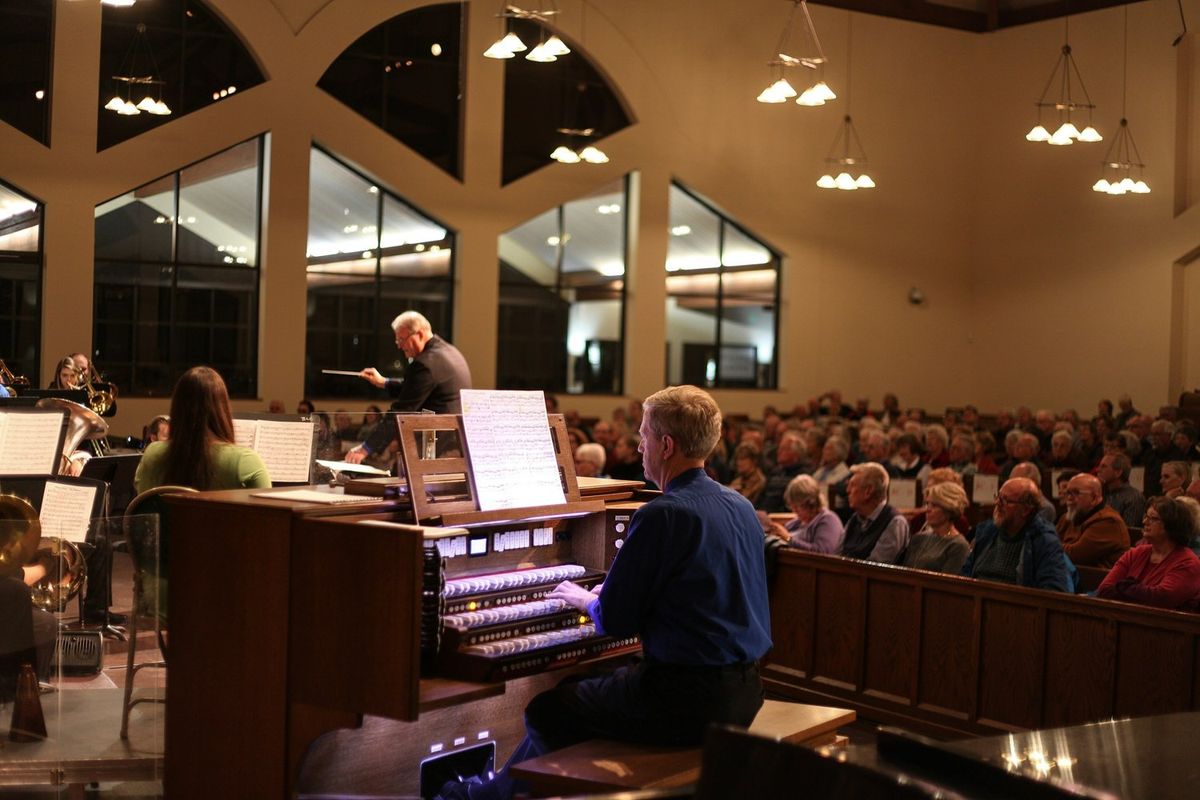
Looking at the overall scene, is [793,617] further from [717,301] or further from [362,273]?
[717,301]

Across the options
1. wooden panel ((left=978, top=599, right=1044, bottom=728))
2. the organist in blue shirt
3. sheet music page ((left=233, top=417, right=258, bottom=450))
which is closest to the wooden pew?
wooden panel ((left=978, top=599, right=1044, bottom=728))

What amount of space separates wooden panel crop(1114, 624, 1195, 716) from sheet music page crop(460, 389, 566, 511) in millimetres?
2429

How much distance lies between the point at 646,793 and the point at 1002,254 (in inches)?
660

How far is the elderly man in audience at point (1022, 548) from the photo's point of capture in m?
5.41

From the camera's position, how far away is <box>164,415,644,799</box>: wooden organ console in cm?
321

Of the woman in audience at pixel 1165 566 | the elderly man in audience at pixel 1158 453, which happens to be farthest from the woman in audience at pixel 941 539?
the elderly man in audience at pixel 1158 453

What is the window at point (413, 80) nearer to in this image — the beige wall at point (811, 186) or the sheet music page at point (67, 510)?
the beige wall at point (811, 186)

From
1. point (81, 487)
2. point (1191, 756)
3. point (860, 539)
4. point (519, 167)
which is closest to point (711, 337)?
point (519, 167)

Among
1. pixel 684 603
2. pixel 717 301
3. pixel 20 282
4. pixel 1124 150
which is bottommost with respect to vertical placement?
pixel 684 603

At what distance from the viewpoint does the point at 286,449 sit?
5.36m

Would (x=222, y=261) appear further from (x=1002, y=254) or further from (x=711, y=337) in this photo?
(x=1002, y=254)

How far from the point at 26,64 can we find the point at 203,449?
388 inches

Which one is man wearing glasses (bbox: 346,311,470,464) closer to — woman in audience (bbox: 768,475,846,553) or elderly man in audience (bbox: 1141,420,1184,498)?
woman in audience (bbox: 768,475,846,553)

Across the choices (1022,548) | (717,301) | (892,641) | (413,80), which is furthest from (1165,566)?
(717,301)
